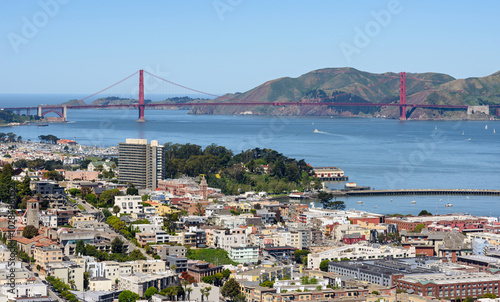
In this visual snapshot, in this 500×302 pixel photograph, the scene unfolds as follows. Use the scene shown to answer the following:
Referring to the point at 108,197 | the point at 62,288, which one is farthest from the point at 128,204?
the point at 62,288

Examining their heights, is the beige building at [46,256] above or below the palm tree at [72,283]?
above

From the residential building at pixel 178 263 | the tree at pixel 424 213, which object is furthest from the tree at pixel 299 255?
the tree at pixel 424 213

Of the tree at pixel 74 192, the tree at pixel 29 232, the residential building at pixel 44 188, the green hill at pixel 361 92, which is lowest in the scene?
the tree at pixel 29 232

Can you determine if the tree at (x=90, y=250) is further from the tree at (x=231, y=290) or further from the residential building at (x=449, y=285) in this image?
the residential building at (x=449, y=285)

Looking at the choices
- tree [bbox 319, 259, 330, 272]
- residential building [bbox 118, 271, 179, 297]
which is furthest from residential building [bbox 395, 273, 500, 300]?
residential building [bbox 118, 271, 179, 297]

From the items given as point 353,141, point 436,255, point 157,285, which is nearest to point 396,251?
point 436,255

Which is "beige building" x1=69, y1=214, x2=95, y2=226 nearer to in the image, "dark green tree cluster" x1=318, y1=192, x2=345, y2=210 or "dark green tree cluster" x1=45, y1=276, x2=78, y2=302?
"dark green tree cluster" x1=45, y1=276, x2=78, y2=302
